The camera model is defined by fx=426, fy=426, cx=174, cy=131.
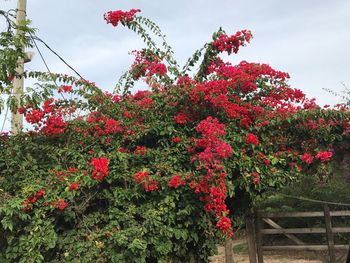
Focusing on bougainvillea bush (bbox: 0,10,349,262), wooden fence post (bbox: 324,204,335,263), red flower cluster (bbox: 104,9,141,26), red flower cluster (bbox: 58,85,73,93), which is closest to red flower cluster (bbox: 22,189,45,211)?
bougainvillea bush (bbox: 0,10,349,262)

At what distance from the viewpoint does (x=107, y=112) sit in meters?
5.48

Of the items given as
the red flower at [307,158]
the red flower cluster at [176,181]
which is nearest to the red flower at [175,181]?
the red flower cluster at [176,181]

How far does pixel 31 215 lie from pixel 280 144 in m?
3.15

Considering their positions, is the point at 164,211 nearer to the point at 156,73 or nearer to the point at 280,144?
Result: the point at 280,144

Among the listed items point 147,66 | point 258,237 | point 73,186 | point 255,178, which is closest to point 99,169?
point 73,186

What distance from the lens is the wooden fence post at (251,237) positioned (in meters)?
8.48

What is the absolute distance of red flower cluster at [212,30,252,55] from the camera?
19.1 feet

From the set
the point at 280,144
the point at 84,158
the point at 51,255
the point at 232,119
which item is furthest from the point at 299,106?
the point at 51,255

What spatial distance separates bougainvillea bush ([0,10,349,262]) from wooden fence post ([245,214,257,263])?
3.01 meters

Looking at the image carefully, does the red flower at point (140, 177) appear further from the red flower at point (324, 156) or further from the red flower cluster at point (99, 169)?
the red flower at point (324, 156)

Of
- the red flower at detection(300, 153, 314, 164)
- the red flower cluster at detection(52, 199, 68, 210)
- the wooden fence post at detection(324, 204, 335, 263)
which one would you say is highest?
the red flower at detection(300, 153, 314, 164)

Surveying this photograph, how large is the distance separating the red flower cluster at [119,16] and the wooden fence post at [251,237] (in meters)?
4.53

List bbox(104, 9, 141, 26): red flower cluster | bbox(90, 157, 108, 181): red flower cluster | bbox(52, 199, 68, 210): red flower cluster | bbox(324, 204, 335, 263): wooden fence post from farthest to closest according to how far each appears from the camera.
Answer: bbox(324, 204, 335, 263): wooden fence post < bbox(104, 9, 141, 26): red flower cluster < bbox(90, 157, 108, 181): red flower cluster < bbox(52, 199, 68, 210): red flower cluster

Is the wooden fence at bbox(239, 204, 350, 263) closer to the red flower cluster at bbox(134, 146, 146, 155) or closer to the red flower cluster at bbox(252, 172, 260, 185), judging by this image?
the red flower cluster at bbox(252, 172, 260, 185)
